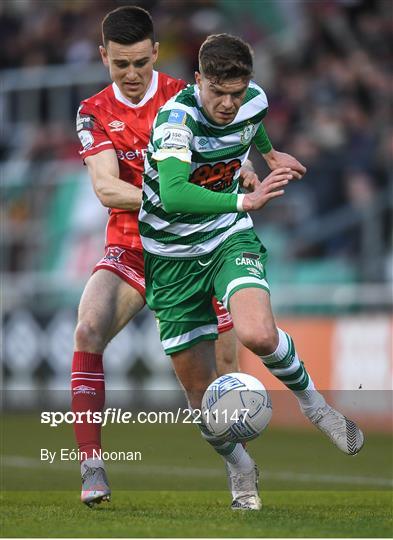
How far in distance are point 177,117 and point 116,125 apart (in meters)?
1.19

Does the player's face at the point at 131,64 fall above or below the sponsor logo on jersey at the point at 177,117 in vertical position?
above

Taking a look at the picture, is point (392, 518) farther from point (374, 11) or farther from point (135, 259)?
point (374, 11)

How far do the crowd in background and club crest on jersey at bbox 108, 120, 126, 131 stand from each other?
7.48 metres

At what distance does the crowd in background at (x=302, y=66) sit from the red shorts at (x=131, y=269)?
750 centimetres

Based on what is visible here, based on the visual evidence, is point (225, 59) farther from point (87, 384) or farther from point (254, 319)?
point (87, 384)

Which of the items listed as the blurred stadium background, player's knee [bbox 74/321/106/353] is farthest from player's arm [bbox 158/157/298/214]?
the blurred stadium background

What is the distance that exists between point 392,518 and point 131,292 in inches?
84.7

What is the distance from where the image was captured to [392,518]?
6.93 metres

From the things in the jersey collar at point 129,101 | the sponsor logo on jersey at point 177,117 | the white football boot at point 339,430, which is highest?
the jersey collar at point 129,101

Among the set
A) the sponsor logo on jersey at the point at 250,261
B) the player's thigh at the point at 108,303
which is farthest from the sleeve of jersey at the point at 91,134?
the sponsor logo on jersey at the point at 250,261

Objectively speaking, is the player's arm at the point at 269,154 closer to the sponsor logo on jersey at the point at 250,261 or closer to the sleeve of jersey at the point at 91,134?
the sponsor logo on jersey at the point at 250,261

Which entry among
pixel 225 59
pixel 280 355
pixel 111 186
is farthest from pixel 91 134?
pixel 280 355

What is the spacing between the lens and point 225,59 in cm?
682

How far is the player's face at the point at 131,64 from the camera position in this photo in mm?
7953
